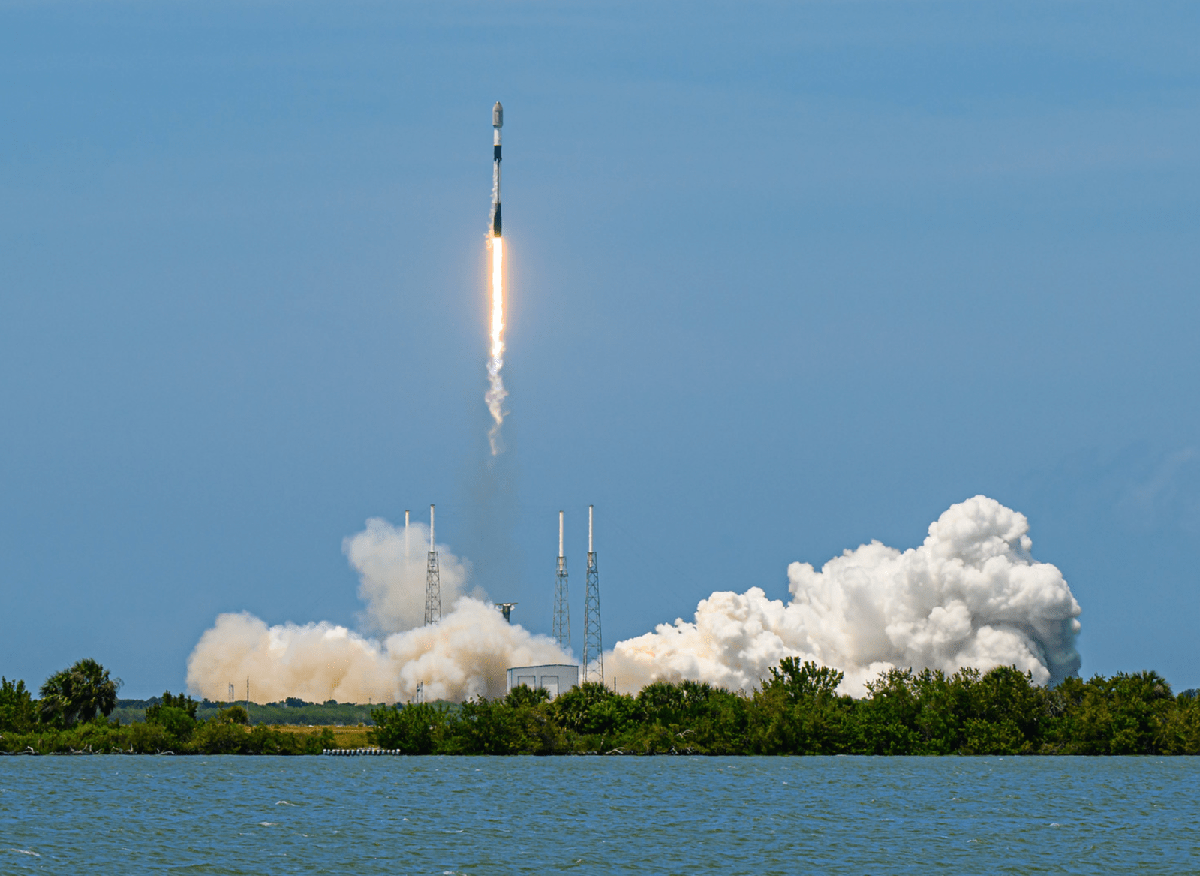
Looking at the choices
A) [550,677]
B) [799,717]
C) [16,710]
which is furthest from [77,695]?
[799,717]

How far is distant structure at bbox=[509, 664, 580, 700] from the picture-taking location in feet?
486

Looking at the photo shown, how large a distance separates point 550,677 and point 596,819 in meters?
76.3

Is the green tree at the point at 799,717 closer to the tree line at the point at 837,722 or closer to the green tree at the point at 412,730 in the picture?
the tree line at the point at 837,722

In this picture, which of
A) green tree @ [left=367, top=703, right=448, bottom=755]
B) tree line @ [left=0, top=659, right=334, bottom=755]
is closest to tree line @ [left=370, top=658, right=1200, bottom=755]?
green tree @ [left=367, top=703, right=448, bottom=755]

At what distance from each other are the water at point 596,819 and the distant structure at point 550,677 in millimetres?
35376

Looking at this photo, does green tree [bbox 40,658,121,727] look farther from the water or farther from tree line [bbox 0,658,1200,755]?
the water

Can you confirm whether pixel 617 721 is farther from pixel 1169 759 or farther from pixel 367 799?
pixel 367 799

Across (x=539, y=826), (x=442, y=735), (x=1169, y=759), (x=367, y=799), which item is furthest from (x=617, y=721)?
Answer: (x=539, y=826)

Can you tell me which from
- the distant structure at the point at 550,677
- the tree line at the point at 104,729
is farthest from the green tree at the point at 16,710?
the distant structure at the point at 550,677

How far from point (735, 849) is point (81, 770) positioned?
58692 millimetres

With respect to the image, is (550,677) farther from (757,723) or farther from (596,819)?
(596,819)

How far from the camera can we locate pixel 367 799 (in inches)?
3280

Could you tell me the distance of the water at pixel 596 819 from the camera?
58.3 meters

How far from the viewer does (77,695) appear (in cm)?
13400
